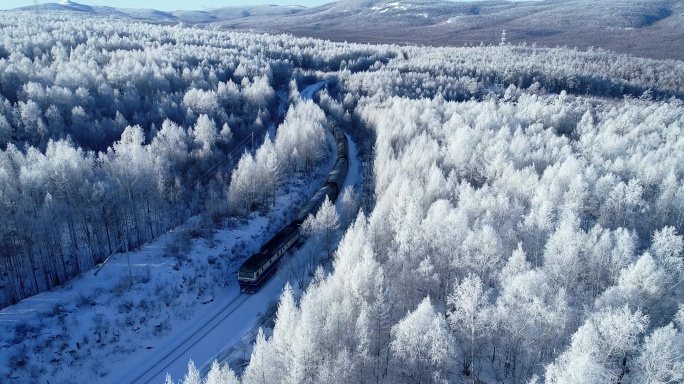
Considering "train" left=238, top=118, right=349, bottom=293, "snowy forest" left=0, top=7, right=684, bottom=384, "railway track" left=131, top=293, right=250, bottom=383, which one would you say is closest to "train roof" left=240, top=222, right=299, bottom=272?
"train" left=238, top=118, right=349, bottom=293

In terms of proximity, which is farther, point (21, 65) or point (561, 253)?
point (21, 65)

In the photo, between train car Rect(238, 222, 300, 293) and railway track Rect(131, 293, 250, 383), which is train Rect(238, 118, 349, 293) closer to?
train car Rect(238, 222, 300, 293)

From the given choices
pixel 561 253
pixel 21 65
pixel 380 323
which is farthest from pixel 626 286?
pixel 21 65

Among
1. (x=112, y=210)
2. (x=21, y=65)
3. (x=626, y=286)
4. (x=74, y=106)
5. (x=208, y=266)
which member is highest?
(x=21, y=65)

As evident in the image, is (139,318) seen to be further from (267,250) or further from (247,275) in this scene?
(267,250)

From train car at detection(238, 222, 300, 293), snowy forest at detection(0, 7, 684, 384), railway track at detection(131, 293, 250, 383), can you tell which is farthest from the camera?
train car at detection(238, 222, 300, 293)

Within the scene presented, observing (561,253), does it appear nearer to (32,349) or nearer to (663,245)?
(663,245)
